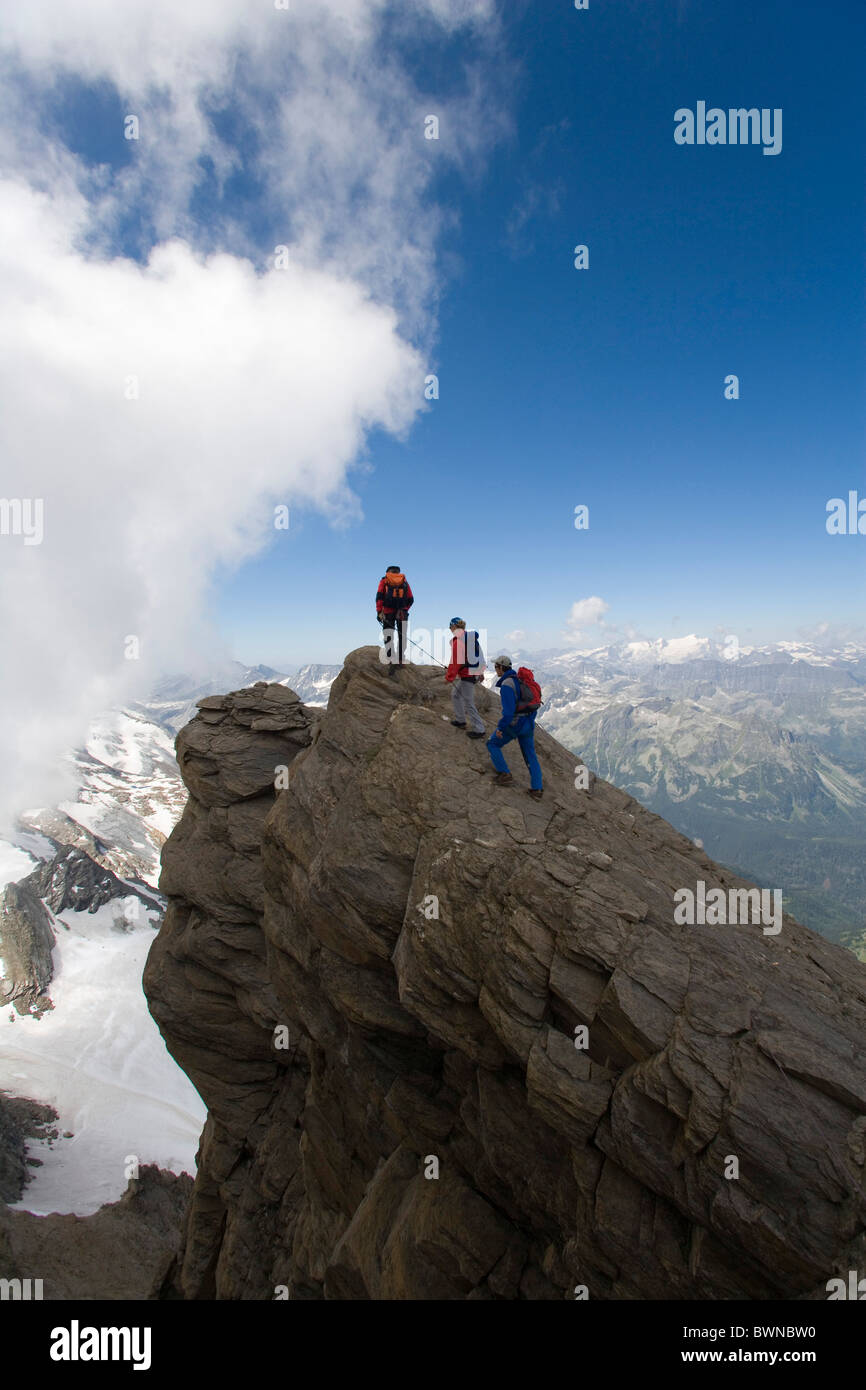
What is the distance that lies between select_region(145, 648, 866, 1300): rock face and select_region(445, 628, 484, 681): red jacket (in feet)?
7.45

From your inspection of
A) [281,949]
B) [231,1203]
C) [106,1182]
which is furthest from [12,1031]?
[281,949]

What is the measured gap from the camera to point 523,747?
20266 mm

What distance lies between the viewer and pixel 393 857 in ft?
61.1

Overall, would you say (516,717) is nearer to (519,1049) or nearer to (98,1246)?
(519,1049)

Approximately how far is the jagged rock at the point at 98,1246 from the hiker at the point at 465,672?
68214 millimetres

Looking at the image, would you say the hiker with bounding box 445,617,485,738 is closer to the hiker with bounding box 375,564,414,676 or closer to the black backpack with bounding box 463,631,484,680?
the black backpack with bounding box 463,631,484,680

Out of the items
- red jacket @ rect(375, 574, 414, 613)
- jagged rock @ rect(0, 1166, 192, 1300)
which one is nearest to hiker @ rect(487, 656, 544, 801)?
red jacket @ rect(375, 574, 414, 613)

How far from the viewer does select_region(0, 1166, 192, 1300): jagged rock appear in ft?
205

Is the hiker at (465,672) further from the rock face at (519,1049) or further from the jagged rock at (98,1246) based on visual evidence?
the jagged rock at (98,1246)

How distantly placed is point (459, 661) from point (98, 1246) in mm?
97187

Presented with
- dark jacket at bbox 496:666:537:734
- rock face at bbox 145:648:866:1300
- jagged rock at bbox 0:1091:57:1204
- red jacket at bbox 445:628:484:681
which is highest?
red jacket at bbox 445:628:484:681

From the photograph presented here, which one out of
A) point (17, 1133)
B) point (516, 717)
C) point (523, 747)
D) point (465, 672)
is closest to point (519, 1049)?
point (523, 747)
